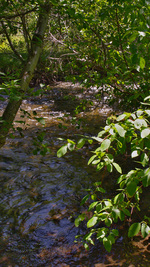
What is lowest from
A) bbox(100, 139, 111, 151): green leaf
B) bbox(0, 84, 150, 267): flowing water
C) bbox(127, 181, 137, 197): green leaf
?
bbox(0, 84, 150, 267): flowing water

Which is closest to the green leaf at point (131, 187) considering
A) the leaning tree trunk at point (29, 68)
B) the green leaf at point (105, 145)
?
the green leaf at point (105, 145)

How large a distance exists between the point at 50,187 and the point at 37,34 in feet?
9.12

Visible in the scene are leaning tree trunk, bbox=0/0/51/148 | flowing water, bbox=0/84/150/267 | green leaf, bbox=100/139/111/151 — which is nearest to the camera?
green leaf, bbox=100/139/111/151

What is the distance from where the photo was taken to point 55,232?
329 cm

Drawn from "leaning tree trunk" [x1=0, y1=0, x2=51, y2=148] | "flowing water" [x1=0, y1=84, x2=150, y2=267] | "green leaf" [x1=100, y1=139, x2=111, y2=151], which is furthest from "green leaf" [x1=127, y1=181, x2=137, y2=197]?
"leaning tree trunk" [x1=0, y1=0, x2=51, y2=148]

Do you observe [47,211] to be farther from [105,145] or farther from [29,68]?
[105,145]

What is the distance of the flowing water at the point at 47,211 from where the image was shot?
110 inches

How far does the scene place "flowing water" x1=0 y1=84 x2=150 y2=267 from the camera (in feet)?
9.20

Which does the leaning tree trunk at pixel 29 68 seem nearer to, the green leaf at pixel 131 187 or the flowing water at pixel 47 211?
the flowing water at pixel 47 211

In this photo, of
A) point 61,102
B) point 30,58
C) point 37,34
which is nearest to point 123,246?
point 30,58

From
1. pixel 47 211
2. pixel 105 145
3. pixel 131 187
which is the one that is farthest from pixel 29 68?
pixel 47 211

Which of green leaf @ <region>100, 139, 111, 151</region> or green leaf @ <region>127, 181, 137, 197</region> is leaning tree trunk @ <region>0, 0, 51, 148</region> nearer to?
green leaf @ <region>100, 139, 111, 151</region>

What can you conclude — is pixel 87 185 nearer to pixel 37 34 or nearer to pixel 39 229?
pixel 39 229

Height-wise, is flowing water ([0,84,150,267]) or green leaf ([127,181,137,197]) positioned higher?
green leaf ([127,181,137,197])
